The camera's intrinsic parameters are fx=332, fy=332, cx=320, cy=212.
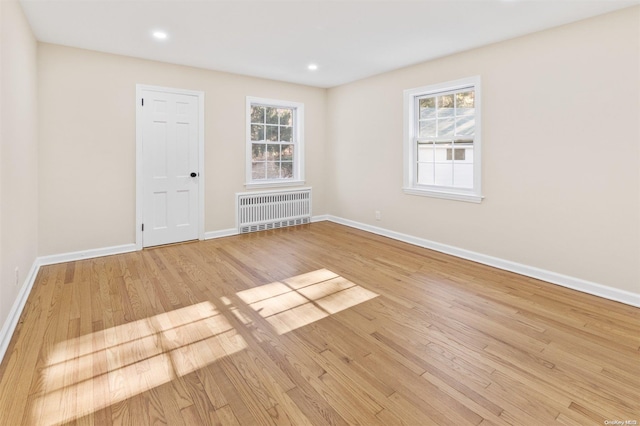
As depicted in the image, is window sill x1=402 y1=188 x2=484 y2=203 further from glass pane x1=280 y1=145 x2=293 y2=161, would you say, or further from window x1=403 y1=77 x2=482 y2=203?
glass pane x1=280 y1=145 x2=293 y2=161

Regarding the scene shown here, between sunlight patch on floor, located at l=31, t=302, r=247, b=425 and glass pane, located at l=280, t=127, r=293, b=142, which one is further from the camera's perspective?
glass pane, located at l=280, t=127, r=293, b=142

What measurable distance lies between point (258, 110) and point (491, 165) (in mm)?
3738

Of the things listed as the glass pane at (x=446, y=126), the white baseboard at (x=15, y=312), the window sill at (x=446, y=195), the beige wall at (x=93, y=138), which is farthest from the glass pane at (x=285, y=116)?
the white baseboard at (x=15, y=312)

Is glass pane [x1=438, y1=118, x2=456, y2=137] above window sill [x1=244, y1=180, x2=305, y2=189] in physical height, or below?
above

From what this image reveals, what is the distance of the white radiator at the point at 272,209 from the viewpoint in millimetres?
5527

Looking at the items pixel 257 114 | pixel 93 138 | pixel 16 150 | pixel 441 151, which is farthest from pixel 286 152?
pixel 16 150

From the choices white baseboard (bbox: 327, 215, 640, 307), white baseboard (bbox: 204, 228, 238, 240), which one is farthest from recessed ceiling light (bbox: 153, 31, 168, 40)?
white baseboard (bbox: 327, 215, 640, 307)

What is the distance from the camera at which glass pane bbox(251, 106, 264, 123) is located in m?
5.63

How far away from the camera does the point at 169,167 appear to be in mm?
4730

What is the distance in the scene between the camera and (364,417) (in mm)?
1650

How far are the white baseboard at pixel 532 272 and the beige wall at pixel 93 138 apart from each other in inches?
127

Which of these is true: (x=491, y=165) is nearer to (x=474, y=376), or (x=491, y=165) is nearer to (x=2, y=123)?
(x=474, y=376)

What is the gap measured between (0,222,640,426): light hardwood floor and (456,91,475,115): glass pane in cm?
204

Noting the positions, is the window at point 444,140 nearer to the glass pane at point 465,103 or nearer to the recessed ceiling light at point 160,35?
the glass pane at point 465,103
